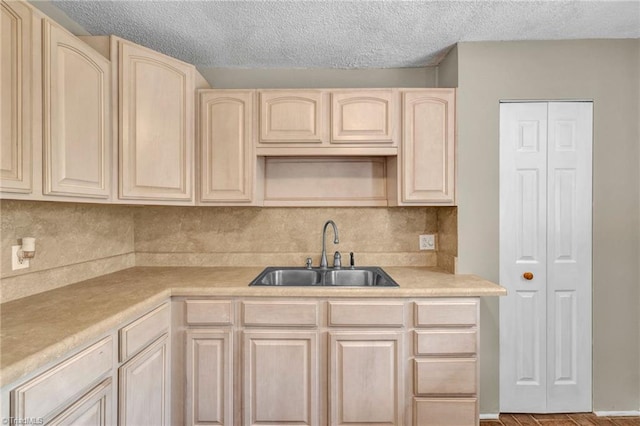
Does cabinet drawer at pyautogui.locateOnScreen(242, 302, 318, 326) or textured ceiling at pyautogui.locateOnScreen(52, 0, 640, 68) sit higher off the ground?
textured ceiling at pyautogui.locateOnScreen(52, 0, 640, 68)

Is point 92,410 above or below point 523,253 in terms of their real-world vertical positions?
below

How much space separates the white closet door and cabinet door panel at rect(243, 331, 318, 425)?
132cm

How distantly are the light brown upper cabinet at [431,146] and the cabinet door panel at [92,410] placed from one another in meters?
1.88

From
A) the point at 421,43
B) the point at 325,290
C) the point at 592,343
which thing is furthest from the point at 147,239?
the point at 592,343

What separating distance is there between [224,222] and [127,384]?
1.30 m

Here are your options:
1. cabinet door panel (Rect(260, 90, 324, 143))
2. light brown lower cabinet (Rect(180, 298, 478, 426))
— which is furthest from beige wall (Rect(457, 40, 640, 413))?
cabinet door panel (Rect(260, 90, 324, 143))

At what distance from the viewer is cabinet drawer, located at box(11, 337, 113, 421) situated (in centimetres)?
97

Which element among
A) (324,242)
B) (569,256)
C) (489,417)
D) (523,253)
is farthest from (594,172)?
(324,242)

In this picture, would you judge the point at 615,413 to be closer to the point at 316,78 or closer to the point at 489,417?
the point at 489,417

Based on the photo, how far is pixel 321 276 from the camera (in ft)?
7.88

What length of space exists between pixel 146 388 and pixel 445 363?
1542mm

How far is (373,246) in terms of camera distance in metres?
2.55

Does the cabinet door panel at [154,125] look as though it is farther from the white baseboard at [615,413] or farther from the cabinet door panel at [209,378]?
the white baseboard at [615,413]

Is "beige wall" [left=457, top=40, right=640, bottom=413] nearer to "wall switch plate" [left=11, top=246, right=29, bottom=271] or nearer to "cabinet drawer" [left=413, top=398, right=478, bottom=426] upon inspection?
"cabinet drawer" [left=413, top=398, right=478, bottom=426]
